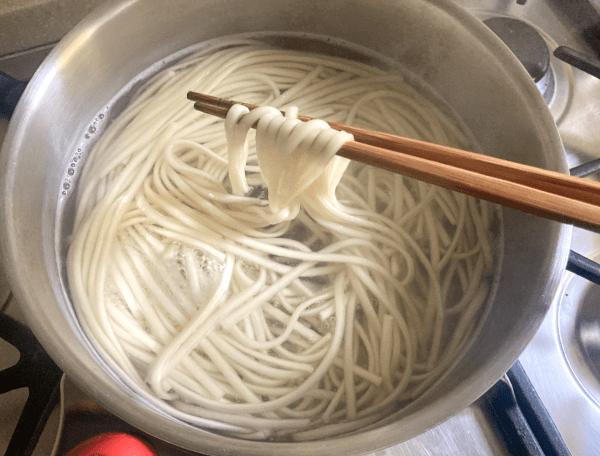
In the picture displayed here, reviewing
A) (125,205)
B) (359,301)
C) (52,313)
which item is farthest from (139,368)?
(359,301)

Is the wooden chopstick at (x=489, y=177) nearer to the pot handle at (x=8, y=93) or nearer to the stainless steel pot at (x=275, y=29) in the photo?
the stainless steel pot at (x=275, y=29)

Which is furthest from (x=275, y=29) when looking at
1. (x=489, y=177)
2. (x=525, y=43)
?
(x=489, y=177)

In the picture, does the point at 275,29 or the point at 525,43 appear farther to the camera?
the point at 275,29

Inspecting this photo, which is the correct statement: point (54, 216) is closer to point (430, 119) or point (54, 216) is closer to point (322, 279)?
point (322, 279)

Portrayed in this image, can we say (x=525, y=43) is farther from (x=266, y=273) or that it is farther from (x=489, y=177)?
(x=266, y=273)

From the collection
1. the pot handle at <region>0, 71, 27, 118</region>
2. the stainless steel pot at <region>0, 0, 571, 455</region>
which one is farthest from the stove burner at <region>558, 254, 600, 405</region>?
the pot handle at <region>0, 71, 27, 118</region>

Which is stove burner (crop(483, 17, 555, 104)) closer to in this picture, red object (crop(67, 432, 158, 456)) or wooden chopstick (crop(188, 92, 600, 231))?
wooden chopstick (crop(188, 92, 600, 231))
